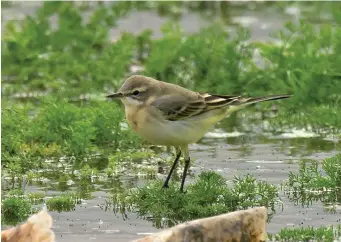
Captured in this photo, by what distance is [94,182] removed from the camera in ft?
40.7

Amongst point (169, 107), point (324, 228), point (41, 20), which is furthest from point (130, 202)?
point (41, 20)

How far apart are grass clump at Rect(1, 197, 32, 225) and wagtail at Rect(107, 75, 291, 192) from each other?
1.49 meters

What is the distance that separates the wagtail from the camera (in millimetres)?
11516

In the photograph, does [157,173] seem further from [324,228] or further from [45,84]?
[45,84]

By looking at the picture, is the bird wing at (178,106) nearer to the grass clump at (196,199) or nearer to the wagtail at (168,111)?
the wagtail at (168,111)

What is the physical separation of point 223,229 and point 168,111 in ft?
8.27

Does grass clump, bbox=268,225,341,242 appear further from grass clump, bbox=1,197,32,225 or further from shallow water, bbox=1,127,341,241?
grass clump, bbox=1,197,32,225

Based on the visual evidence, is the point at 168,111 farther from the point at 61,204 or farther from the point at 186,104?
the point at 61,204

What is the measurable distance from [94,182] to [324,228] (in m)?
3.19

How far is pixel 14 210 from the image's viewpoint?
10875 mm

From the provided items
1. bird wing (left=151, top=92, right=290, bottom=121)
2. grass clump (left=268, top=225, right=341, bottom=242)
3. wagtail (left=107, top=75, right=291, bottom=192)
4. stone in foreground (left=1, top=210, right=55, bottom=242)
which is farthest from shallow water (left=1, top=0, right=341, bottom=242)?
stone in foreground (left=1, top=210, right=55, bottom=242)

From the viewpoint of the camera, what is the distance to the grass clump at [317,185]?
11.5m

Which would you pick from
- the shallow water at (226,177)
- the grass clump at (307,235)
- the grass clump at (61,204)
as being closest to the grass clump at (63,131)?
the shallow water at (226,177)

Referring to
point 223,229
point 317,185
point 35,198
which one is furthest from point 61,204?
point 317,185
